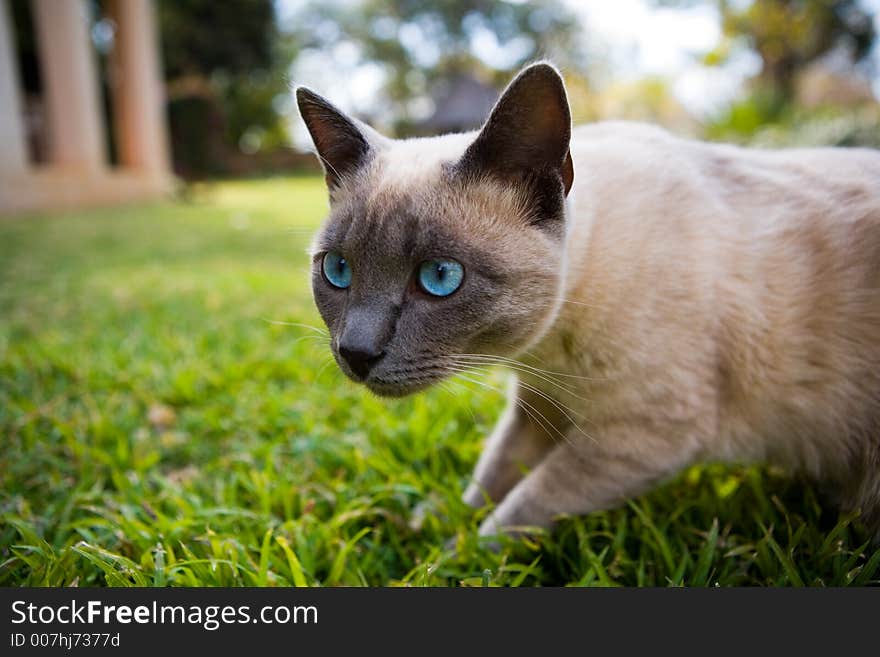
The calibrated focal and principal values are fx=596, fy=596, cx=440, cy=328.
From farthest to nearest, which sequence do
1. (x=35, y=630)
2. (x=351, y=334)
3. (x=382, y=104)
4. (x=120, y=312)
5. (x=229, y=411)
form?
(x=382, y=104) < (x=120, y=312) < (x=229, y=411) < (x=351, y=334) < (x=35, y=630)

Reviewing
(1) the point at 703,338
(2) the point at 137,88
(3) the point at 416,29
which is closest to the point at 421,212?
(1) the point at 703,338

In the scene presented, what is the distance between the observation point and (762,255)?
1.56 metres

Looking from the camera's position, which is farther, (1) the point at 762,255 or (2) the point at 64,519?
(2) the point at 64,519

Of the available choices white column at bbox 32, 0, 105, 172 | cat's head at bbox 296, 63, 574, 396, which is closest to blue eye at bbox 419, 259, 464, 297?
cat's head at bbox 296, 63, 574, 396

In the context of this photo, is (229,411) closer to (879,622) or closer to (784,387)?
(784,387)

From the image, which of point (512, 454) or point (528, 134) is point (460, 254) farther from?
point (512, 454)

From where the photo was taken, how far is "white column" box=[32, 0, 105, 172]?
9.27 m

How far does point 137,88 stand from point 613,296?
13.1 metres

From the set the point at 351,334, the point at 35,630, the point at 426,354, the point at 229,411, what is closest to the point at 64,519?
the point at 35,630

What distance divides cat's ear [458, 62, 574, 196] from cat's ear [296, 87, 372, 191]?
34 cm

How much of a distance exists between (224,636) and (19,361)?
226cm

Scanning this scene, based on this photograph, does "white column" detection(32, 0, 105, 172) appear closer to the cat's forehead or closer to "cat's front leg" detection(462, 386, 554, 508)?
the cat's forehead

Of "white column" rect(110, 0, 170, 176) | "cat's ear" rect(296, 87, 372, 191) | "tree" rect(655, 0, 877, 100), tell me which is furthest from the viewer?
"white column" rect(110, 0, 170, 176)

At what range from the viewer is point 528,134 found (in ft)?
4.54
